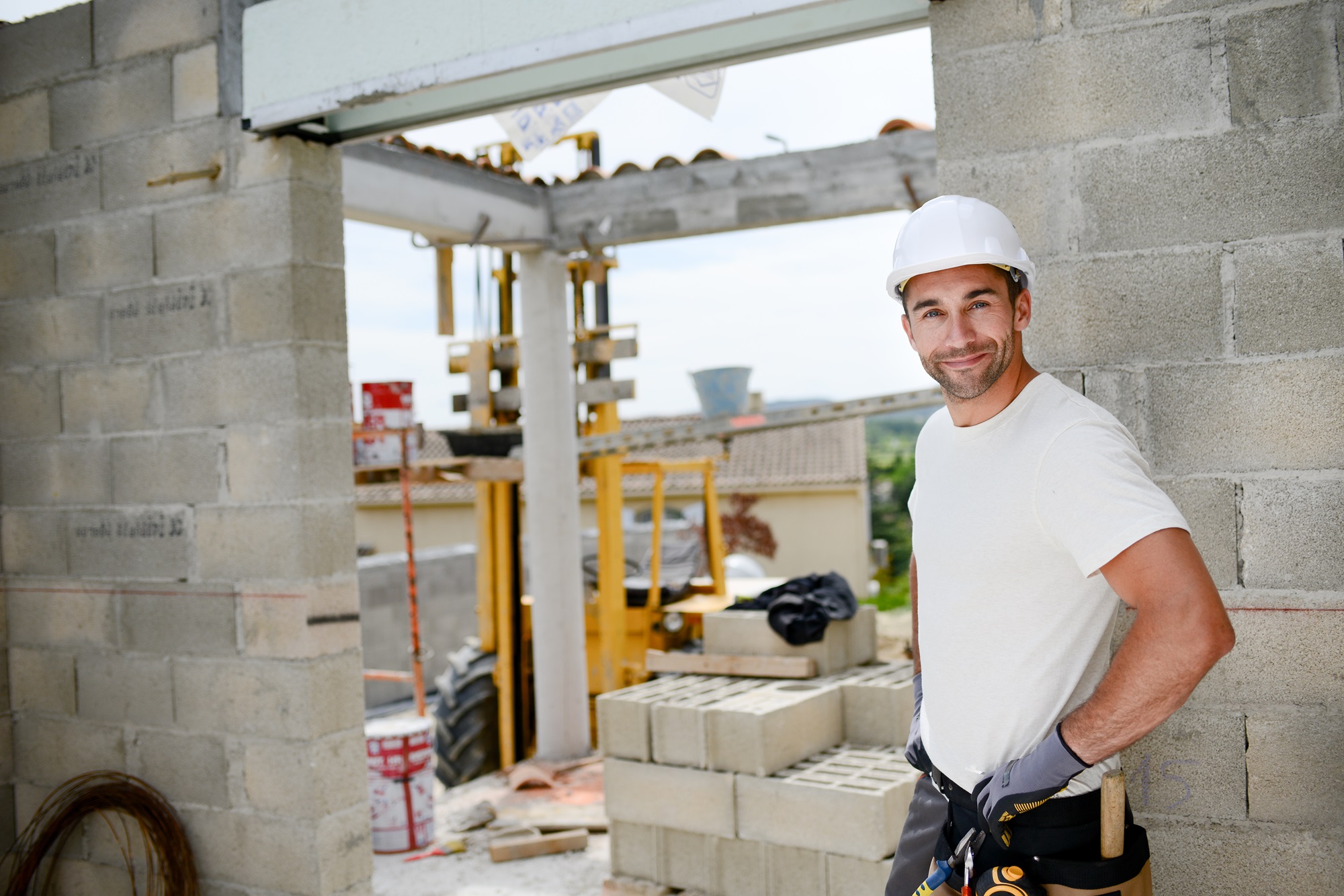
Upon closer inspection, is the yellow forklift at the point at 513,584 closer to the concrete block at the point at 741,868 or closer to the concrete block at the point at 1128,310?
the concrete block at the point at 741,868

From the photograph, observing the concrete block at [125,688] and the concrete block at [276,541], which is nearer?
the concrete block at [276,541]

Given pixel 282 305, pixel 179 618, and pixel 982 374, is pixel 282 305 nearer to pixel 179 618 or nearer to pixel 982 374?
pixel 179 618

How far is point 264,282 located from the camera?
3.55 metres

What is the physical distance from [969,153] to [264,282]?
2.31 meters

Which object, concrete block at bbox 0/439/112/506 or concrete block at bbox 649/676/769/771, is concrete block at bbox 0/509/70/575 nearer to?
concrete block at bbox 0/439/112/506

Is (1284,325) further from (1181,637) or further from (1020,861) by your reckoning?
(1020,861)

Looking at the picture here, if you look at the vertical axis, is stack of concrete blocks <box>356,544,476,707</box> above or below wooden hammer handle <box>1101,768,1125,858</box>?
below

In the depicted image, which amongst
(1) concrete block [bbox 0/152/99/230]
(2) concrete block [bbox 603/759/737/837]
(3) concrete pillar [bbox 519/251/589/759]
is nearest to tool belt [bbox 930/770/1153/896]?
(2) concrete block [bbox 603/759/737/837]

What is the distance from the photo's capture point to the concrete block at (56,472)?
12.7 ft

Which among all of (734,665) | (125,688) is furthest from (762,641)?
(125,688)

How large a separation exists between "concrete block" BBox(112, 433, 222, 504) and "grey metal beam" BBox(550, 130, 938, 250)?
399cm

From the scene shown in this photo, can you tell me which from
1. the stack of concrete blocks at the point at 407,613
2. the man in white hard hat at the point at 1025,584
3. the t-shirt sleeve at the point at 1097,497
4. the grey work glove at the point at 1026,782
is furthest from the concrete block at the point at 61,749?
the stack of concrete blocks at the point at 407,613

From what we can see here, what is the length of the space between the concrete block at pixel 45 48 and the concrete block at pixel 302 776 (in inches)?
101

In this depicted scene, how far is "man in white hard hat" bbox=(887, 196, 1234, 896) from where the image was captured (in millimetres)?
1585
